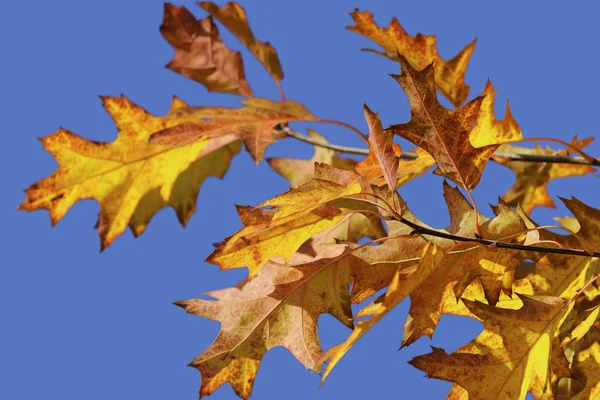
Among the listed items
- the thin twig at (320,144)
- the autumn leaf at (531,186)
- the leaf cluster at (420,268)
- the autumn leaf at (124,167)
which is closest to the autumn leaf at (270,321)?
the leaf cluster at (420,268)

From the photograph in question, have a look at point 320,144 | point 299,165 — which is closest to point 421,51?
point 320,144

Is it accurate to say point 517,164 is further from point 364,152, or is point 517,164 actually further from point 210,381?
point 210,381

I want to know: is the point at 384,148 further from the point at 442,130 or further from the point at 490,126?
the point at 490,126

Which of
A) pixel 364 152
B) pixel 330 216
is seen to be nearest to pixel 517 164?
pixel 364 152

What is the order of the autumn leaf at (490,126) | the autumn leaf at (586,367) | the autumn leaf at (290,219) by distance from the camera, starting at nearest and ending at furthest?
the autumn leaf at (290,219) < the autumn leaf at (586,367) < the autumn leaf at (490,126)

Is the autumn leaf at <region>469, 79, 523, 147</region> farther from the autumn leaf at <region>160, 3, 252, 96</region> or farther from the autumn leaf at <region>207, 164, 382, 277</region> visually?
the autumn leaf at <region>160, 3, 252, 96</region>

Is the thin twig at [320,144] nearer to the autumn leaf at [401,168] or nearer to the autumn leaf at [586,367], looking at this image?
the autumn leaf at [401,168]
